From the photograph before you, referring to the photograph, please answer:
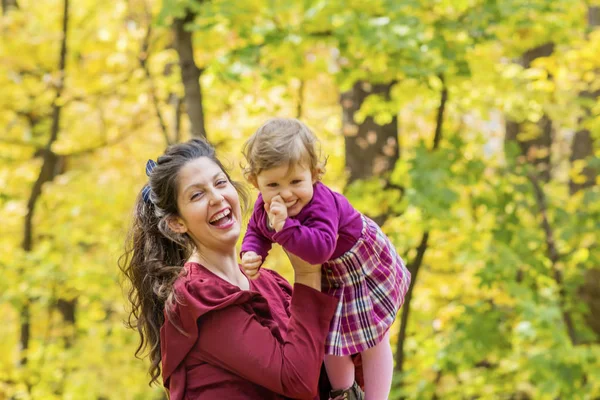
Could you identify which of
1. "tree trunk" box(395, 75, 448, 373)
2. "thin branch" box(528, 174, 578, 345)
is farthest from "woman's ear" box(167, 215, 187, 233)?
"thin branch" box(528, 174, 578, 345)

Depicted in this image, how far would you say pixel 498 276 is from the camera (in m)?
5.78

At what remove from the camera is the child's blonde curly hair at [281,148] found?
2.07 meters

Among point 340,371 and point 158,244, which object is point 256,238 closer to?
point 158,244

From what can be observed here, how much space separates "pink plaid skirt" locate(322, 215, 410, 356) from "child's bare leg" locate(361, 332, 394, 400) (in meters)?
0.07

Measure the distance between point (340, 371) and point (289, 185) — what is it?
0.59m

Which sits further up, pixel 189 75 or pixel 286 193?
pixel 189 75

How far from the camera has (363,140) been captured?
686cm

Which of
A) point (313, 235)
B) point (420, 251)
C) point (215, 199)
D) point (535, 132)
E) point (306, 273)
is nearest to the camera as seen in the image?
point (313, 235)

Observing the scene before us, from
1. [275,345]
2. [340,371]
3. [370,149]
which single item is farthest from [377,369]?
[370,149]

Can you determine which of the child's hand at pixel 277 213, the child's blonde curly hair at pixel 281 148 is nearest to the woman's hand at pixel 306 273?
the child's hand at pixel 277 213

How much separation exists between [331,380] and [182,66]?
12.2 ft

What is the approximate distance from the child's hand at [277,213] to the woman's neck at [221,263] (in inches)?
12.9

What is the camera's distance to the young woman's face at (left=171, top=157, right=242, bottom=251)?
2.26 meters

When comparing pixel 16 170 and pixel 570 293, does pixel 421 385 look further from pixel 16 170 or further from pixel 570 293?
pixel 16 170
